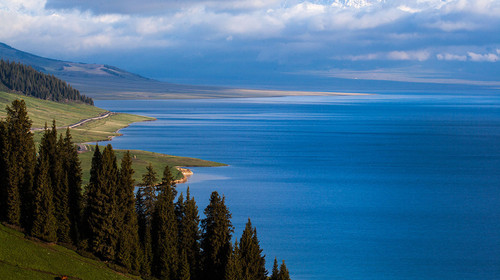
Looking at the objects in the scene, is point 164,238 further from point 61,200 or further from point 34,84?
point 34,84

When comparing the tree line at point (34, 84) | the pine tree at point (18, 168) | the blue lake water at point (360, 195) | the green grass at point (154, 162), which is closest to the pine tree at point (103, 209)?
the pine tree at point (18, 168)

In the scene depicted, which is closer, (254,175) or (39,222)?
(39,222)

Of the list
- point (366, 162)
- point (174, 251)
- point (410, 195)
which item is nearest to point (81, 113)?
point (366, 162)

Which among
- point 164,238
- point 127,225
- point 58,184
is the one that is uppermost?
point 58,184

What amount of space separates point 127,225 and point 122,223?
12.5 inches

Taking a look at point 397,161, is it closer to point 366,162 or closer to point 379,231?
point 366,162

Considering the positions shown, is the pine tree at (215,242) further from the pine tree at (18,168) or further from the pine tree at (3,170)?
the pine tree at (3,170)

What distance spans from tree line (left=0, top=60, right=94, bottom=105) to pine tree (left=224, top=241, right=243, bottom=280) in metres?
152

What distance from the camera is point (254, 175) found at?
82.1 metres

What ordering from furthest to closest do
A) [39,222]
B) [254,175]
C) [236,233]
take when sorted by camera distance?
[254,175]
[236,233]
[39,222]

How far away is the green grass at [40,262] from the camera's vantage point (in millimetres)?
32812

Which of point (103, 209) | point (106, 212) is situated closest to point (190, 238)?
point (106, 212)

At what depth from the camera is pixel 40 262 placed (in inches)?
1361

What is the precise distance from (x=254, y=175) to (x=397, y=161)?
25.8 metres
